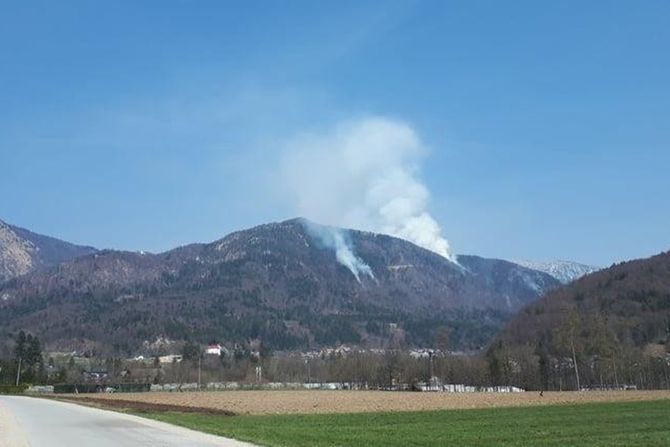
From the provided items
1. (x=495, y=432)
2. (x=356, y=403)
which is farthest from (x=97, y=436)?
(x=356, y=403)

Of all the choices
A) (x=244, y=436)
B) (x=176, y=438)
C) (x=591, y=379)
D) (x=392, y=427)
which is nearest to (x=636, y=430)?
(x=392, y=427)

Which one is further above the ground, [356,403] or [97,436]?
[356,403]

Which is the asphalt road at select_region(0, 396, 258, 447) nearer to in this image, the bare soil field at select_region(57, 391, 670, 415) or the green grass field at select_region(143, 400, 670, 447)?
the green grass field at select_region(143, 400, 670, 447)

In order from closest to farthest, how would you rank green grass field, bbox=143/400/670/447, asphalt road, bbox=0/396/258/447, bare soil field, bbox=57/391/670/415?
asphalt road, bbox=0/396/258/447 < green grass field, bbox=143/400/670/447 < bare soil field, bbox=57/391/670/415

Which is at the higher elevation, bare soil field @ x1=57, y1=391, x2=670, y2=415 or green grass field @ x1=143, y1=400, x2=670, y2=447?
bare soil field @ x1=57, y1=391, x2=670, y2=415

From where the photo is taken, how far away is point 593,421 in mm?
46781

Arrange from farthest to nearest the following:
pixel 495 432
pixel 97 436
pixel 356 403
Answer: pixel 356 403, pixel 495 432, pixel 97 436

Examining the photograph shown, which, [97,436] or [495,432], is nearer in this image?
[97,436]

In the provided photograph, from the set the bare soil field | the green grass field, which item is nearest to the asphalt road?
the green grass field

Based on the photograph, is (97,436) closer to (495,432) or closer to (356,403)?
(495,432)

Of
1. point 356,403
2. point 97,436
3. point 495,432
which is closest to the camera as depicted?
point 97,436

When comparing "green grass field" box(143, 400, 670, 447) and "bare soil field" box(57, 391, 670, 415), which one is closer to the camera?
"green grass field" box(143, 400, 670, 447)

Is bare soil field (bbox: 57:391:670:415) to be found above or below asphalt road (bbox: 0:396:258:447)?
above

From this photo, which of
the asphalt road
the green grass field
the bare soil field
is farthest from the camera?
the bare soil field
